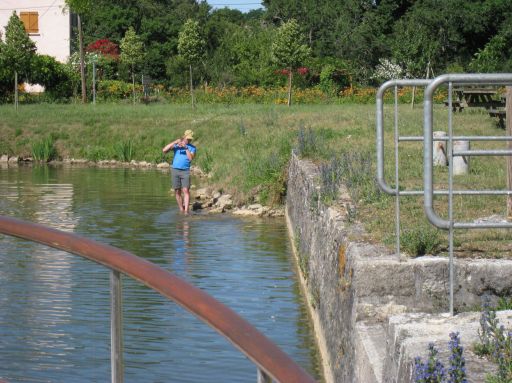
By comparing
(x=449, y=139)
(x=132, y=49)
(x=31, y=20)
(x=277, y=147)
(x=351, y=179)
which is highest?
(x=31, y=20)

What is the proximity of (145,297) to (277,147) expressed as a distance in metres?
12.0

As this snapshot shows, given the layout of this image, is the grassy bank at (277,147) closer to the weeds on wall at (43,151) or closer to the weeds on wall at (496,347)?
the weeds on wall at (43,151)

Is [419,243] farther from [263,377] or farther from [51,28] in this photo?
[51,28]

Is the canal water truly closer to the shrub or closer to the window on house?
the shrub

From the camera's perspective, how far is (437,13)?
55.8 meters

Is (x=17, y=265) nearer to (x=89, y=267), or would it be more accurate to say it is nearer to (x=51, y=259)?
(x=89, y=267)

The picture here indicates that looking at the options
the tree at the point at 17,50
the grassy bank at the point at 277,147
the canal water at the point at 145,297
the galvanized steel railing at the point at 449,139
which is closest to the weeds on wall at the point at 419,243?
the grassy bank at the point at 277,147

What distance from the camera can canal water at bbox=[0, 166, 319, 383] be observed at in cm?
913

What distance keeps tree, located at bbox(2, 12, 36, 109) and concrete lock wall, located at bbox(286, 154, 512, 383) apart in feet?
128

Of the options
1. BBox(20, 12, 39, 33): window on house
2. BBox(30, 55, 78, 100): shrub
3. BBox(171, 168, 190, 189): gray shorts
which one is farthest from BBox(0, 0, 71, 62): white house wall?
BBox(171, 168, 190, 189): gray shorts

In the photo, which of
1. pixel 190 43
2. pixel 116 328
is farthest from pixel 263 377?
pixel 190 43

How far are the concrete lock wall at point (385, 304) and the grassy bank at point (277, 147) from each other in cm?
33

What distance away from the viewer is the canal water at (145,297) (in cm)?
913

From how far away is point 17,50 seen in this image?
47.2 m
